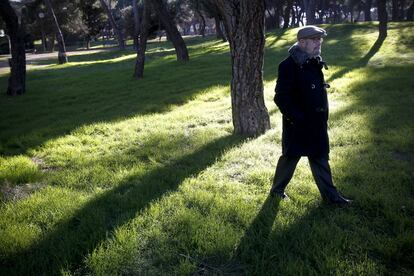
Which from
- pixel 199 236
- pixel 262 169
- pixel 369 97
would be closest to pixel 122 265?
pixel 199 236

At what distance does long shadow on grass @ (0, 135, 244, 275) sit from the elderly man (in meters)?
1.94

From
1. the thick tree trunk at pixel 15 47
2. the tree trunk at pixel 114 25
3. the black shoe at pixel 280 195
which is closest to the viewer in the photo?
the black shoe at pixel 280 195

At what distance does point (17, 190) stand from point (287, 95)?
417cm

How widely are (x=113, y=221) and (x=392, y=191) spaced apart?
3525 mm

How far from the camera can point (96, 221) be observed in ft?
13.4

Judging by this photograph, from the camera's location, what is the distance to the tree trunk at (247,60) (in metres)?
6.34

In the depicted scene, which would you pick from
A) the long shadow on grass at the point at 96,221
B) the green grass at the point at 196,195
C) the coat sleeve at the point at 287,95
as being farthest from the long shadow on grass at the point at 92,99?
the coat sleeve at the point at 287,95

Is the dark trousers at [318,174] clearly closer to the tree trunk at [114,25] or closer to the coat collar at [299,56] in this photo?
the coat collar at [299,56]

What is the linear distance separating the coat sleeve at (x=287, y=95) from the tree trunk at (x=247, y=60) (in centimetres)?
278

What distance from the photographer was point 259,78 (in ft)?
22.4

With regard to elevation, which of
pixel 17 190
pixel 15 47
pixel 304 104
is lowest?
pixel 17 190

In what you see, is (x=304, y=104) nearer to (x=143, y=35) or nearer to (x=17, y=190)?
(x=17, y=190)

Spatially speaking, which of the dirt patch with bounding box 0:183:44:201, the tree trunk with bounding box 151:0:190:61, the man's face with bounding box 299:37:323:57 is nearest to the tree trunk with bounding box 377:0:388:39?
the tree trunk with bounding box 151:0:190:61

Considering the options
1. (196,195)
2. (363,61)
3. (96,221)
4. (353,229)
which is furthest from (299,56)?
(363,61)
